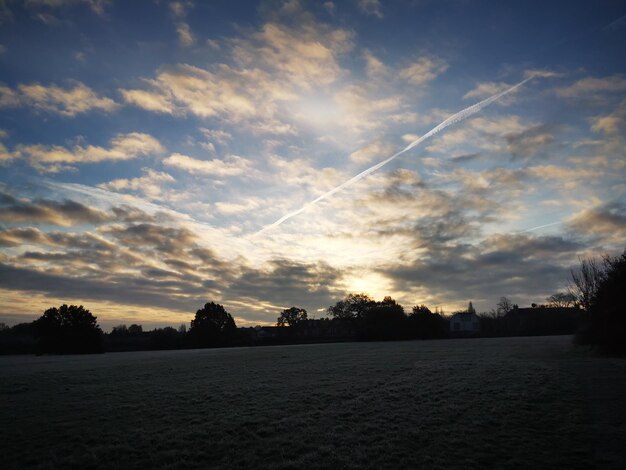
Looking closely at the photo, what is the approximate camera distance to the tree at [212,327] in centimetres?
11488

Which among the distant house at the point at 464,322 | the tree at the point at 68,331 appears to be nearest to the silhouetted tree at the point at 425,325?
the distant house at the point at 464,322

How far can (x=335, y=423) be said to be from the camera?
14445 mm

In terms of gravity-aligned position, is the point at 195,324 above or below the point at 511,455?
above

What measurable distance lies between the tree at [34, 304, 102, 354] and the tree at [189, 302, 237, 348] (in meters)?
26.4

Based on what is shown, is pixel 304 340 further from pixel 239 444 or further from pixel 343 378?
pixel 239 444

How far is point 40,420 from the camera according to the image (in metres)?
16.1

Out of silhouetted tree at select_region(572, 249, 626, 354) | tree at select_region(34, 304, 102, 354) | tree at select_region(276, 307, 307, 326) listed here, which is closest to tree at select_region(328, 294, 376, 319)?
tree at select_region(276, 307, 307, 326)

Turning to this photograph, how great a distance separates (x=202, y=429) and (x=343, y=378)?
1240 cm

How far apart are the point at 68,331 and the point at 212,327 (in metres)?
37.6

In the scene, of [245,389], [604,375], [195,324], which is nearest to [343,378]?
[245,389]

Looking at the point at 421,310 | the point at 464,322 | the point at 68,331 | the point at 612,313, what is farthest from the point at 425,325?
the point at 68,331

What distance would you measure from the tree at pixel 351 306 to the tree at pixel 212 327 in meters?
57.0

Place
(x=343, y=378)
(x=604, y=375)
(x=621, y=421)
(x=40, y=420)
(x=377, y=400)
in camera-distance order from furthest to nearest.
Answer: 1. (x=343, y=378)
2. (x=604, y=375)
3. (x=377, y=400)
4. (x=40, y=420)
5. (x=621, y=421)

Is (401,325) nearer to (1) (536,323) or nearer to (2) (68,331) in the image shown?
(1) (536,323)
